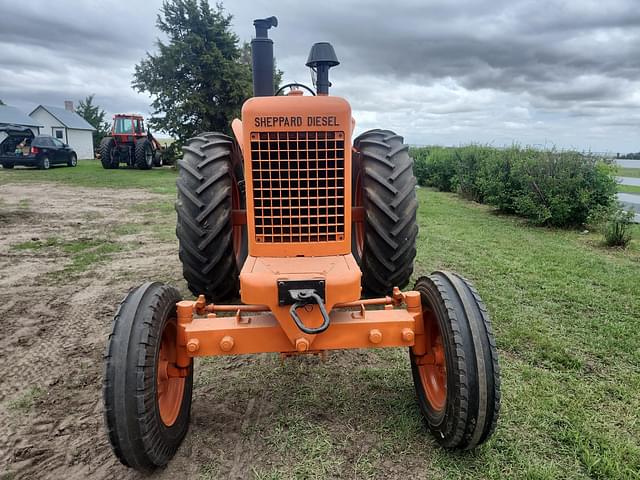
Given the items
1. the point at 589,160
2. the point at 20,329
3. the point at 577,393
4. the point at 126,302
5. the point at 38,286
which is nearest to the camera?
the point at 126,302

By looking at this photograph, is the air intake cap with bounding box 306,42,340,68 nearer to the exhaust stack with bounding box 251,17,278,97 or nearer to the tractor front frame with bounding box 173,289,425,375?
the exhaust stack with bounding box 251,17,278,97

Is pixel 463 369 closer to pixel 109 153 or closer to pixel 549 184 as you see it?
pixel 549 184

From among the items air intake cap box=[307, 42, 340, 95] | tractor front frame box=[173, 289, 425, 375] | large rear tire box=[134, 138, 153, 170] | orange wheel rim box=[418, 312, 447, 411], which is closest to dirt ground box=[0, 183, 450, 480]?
orange wheel rim box=[418, 312, 447, 411]

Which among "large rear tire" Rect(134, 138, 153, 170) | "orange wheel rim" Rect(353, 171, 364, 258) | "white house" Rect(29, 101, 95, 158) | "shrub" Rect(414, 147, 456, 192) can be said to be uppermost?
"white house" Rect(29, 101, 95, 158)

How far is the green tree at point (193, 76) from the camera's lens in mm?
24719

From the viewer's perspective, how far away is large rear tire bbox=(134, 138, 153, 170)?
78.4ft

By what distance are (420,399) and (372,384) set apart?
0.49m

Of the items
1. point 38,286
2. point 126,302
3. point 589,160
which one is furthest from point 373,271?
point 589,160

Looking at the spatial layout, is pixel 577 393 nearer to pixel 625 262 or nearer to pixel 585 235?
pixel 625 262

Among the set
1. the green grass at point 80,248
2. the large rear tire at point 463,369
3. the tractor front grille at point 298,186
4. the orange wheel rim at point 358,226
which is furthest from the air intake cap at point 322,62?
the green grass at point 80,248

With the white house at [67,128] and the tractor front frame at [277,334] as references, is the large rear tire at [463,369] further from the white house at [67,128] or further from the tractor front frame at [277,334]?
the white house at [67,128]

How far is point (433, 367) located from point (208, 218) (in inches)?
74.1

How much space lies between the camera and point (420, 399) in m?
2.85

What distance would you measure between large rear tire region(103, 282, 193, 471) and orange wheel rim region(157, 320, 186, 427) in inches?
0.5
